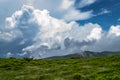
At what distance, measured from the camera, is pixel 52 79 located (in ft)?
156

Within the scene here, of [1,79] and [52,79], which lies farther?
[1,79]

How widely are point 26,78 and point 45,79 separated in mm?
4644

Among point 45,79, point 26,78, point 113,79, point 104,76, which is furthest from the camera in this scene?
point 26,78

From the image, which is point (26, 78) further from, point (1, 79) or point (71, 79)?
point (71, 79)

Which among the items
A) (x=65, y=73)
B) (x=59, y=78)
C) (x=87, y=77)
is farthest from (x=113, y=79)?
(x=65, y=73)

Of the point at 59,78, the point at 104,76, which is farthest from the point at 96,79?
the point at 59,78

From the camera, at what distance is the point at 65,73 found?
53.8 meters

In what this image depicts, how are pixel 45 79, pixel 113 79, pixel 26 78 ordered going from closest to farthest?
pixel 113 79
pixel 45 79
pixel 26 78

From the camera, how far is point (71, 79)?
47.1 meters

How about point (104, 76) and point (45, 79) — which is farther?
point (45, 79)

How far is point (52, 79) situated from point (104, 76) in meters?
8.17

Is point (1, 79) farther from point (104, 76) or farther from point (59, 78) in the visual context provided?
point (104, 76)

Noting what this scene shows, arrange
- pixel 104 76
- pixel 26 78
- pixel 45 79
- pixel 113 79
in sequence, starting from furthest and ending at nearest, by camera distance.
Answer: pixel 26 78 < pixel 45 79 < pixel 104 76 < pixel 113 79

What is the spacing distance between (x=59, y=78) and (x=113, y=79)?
31.0ft
